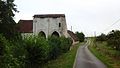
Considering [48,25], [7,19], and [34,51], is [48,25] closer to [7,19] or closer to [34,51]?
[7,19]

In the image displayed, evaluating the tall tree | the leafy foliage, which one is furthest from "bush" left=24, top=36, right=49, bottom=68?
the leafy foliage

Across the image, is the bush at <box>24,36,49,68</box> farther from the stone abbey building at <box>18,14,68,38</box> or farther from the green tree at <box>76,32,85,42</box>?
the green tree at <box>76,32,85,42</box>

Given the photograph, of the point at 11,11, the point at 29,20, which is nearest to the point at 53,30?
the point at 29,20

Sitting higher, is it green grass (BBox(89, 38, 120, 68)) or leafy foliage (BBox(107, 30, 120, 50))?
leafy foliage (BBox(107, 30, 120, 50))

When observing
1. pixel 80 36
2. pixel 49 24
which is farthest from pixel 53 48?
pixel 80 36

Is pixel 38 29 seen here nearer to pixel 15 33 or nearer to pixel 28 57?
pixel 15 33

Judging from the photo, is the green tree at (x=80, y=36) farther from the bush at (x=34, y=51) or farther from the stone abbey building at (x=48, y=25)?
the bush at (x=34, y=51)

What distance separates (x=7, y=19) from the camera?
5388 centimetres

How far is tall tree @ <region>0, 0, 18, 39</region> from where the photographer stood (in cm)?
5316

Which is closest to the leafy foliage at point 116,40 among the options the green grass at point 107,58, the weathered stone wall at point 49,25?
the green grass at point 107,58

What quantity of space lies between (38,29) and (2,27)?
131ft

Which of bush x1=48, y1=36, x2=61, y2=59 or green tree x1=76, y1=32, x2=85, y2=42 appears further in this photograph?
green tree x1=76, y1=32, x2=85, y2=42

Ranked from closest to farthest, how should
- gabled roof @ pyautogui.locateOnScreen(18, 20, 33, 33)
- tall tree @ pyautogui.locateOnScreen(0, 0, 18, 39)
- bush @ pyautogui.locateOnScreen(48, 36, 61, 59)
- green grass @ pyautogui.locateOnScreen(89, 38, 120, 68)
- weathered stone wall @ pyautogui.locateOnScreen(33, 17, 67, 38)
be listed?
green grass @ pyautogui.locateOnScreen(89, 38, 120, 68), bush @ pyautogui.locateOnScreen(48, 36, 61, 59), tall tree @ pyautogui.locateOnScreen(0, 0, 18, 39), weathered stone wall @ pyautogui.locateOnScreen(33, 17, 67, 38), gabled roof @ pyautogui.locateOnScreen(18, 20, 33, 33)

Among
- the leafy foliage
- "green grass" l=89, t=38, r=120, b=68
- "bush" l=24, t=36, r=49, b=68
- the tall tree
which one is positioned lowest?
"green grass" l=89, t=38, r=120, b=68
